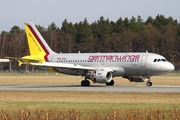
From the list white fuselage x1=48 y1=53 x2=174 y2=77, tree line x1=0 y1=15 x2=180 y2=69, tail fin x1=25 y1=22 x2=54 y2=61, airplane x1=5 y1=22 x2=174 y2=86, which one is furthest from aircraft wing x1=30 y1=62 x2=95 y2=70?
tree line x1=0 y1=15 x2=180 y2=69

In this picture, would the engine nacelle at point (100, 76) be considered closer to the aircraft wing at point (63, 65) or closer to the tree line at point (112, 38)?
the aircraft wing at point (63, 65)

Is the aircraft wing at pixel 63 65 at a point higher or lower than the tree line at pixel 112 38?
lower

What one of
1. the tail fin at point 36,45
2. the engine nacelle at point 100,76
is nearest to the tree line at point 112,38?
the tail fin at point 36,45

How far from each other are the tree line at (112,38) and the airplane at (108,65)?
9494 cm

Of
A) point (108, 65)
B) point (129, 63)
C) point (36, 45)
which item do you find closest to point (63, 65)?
point (108, 65)

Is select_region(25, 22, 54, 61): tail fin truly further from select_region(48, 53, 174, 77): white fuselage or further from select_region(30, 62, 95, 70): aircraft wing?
select_region(30, 62, 95, 70): aircraft wing

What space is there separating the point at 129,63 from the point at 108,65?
2.65 meters

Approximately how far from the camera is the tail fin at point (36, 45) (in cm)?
6450

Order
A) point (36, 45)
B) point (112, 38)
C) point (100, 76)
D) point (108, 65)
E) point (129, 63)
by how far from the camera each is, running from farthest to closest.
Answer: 1. point (112, 38)
2. point (36, 45)
3. point (108, 65)
4. point (129, 63)
5. point (100, 76)

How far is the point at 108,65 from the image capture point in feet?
195

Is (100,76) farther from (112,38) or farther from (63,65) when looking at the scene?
(112,38)

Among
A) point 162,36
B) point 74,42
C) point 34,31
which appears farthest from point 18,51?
point 34,31

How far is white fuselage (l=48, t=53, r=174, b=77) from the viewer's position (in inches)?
2260

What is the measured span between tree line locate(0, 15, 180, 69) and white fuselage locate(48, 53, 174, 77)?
95.8 m
